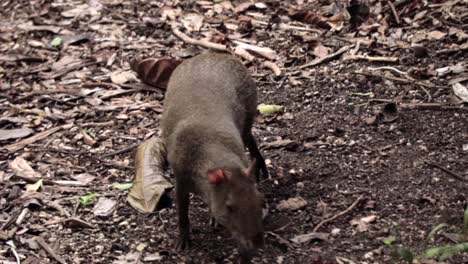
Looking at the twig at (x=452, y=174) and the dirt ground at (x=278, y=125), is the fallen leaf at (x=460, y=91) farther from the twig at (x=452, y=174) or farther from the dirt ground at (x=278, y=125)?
the twig at (x=452, y=174)

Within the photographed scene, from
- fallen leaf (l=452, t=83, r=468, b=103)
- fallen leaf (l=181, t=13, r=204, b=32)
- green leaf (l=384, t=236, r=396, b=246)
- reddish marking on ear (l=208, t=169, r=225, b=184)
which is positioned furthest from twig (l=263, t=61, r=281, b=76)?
reddish marking on ear (l=208, t=169, r=225, b=184)

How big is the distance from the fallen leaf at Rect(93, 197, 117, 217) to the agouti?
64cm

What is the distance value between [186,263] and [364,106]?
2.12 m

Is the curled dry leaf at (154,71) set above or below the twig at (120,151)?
above

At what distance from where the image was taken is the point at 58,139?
20.9ft

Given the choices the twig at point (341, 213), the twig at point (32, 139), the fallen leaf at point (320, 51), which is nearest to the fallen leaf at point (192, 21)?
the fallen leaf at point (320, 51)

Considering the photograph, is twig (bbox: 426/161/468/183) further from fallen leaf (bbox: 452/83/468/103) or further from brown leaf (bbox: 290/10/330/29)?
brown leaf (bbox: 290/10/330/29)

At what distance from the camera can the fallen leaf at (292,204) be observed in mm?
5207

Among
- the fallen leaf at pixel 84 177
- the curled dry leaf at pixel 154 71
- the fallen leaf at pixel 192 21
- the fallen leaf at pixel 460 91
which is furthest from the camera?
the fallen leaf at pixel 192 21

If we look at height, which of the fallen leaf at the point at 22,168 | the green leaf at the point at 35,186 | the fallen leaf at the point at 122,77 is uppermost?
the fallen leaf at the point at 122,77

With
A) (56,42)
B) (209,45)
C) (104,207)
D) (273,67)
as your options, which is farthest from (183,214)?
(56,42)

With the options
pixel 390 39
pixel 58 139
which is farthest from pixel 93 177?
pixel 390 39

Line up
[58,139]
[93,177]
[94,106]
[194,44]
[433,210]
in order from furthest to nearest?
[194,44] → [94,106] → [58,139] → [93,177] → [433,210]

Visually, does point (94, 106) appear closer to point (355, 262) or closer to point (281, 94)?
point (281, 94)
